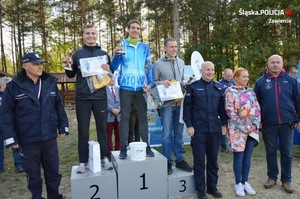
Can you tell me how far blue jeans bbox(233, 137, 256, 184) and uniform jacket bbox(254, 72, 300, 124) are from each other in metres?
0.44

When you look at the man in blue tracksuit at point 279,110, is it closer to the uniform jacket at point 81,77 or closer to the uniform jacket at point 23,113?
the uniform jacket at point 81,77

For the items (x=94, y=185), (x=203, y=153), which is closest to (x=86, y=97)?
(x=94, y=185)

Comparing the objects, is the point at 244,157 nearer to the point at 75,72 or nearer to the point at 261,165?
the point at 261,165

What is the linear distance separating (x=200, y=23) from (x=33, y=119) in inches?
590

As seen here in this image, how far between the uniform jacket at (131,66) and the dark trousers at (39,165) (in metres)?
1.17

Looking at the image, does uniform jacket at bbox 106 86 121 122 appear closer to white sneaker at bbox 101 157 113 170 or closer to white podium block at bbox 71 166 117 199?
white sneaker at bbox 101 157 113 170

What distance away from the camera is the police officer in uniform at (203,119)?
11.2ft

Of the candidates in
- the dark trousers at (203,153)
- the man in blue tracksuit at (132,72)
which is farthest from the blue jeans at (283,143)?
the man in blue tracksuit at (132,72)

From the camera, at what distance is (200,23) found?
16406 mm

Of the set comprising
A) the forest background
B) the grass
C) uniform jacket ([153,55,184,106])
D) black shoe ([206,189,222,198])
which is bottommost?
the grass

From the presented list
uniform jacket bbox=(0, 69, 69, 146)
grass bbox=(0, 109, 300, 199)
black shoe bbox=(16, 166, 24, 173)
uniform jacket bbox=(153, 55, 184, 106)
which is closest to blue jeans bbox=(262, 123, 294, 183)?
uniform jacket bbox=(153, 55, 184, 106)

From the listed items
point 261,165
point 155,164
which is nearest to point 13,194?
point 155,164

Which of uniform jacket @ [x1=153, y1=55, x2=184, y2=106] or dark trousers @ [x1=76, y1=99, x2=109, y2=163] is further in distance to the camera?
uniform jacket @ [x1=153, y1=55, x2=184, y2=106]

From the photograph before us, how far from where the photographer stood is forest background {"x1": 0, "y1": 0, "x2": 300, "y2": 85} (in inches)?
460
